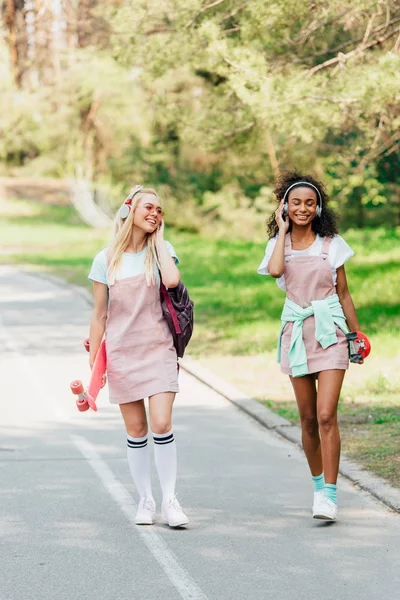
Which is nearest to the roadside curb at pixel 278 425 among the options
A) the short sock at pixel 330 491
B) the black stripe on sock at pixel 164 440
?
the short sock at pixel 330 491

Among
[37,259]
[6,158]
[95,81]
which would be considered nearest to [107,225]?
[95,81]

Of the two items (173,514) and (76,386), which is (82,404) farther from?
(173,514)

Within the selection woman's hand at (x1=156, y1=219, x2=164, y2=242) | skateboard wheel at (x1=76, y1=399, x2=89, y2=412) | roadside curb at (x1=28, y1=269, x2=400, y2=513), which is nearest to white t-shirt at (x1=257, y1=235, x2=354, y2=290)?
woman's hand at (x1=156, y1=219, x2=164, y2=242)

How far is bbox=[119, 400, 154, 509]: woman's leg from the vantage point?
22.4 feet

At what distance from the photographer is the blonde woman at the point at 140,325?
669 cm

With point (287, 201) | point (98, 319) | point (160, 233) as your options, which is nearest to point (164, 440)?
point (98, 319)

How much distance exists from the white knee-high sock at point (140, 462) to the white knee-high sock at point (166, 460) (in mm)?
135

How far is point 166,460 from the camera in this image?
678 cm

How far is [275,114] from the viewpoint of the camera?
13984 millimetres

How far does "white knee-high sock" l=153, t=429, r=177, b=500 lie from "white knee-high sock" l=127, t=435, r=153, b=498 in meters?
0.14

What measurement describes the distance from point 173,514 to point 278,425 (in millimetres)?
3542

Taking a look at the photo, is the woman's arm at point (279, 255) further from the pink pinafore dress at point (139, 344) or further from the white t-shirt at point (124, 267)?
the pink pinafore dress at point (139, 344)

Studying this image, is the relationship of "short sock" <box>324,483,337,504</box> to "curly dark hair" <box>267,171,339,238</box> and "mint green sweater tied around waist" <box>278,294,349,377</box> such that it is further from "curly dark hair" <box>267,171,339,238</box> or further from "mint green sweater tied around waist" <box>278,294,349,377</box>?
"curly dark hair" <box>267,171,339,238</box>

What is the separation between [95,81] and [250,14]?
3122cm
